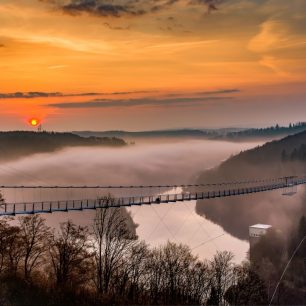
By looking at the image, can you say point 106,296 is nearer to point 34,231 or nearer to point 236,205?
point 34,231

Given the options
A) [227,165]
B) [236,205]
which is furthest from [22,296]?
[227,165]

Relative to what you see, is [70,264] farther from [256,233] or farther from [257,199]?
[257,199]

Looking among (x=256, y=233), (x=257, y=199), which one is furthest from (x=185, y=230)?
(x=257, y=199)

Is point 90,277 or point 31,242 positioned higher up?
point 31,242

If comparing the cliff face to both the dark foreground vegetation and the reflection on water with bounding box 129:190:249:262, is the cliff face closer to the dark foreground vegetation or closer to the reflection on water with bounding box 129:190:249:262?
the reflection on water with bounding box 129:190:249:262

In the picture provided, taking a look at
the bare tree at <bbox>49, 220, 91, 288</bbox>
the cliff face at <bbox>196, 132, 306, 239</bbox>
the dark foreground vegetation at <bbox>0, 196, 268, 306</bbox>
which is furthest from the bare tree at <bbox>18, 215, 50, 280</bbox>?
the cliff face at <bbox>196, 132, 306, 239</bbox>
